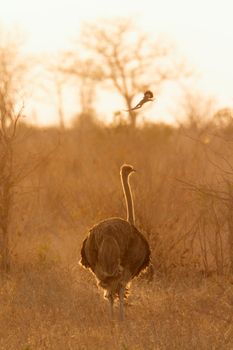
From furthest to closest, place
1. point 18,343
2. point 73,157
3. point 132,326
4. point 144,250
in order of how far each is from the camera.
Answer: point 73,157
point 144,250
point 132,326
point 18,343

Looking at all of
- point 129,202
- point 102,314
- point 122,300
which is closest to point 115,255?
point 122,300

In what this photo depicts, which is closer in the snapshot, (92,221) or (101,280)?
(101,280)

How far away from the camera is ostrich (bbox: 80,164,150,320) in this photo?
7.88m

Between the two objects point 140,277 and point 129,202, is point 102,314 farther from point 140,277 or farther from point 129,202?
point 140,277

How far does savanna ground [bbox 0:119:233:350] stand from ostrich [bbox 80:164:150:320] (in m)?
0.27

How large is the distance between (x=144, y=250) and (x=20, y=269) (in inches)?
77.5

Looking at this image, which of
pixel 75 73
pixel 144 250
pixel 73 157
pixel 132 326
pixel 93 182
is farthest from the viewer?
pixel 75 73

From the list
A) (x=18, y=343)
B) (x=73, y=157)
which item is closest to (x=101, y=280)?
(x=18, y=343)

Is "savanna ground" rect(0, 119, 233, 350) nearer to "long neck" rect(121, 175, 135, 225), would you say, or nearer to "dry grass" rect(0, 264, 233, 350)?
"dry grass" rect(0, 264, 233, 350)

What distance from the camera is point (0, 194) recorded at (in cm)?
986

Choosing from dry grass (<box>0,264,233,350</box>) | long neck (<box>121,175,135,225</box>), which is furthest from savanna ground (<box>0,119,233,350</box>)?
long neck (<box>121,175,135,225</box>)

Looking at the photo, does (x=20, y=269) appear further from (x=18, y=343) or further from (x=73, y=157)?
(x=73, y=157)

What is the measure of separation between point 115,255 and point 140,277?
5.81 feet

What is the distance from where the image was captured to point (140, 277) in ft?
31.5
